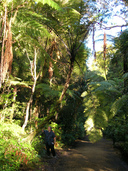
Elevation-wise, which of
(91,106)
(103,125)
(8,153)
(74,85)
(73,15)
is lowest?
(8,153)

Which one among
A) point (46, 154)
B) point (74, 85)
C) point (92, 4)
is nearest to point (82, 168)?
point (46, 154)

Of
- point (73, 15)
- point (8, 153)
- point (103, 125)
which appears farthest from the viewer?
point (73, 15)

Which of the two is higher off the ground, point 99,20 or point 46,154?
point 99,20

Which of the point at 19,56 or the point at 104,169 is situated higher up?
the point at 19,56

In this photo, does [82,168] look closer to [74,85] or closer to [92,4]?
[92,4]

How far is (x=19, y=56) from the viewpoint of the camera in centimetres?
861

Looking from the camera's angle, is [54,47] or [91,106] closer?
[91,106]

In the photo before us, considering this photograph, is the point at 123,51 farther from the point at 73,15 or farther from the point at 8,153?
the point at 8,153

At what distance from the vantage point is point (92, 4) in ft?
16.3

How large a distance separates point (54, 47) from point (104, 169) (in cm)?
520

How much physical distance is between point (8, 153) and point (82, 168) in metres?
2.43

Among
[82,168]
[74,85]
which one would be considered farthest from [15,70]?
[82,168]

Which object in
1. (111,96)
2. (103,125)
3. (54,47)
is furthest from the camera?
(54,47)

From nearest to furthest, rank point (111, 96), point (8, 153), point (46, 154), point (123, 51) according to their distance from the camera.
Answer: point (8, 153) → point (123, 51) → point (111, 96) → point (46, 154)
